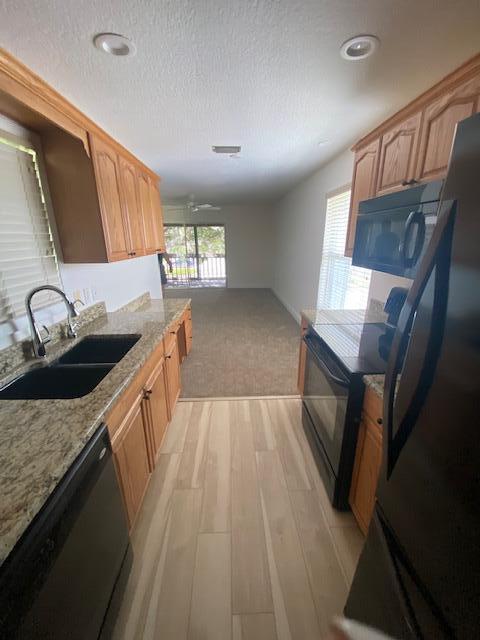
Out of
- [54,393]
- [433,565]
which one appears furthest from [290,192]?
[433,565]

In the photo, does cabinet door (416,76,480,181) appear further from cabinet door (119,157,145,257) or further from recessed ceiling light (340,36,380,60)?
cabinet door (119,157,145,257)

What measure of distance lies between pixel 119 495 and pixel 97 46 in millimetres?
2010

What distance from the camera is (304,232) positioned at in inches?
177

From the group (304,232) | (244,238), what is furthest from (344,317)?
(244,238)

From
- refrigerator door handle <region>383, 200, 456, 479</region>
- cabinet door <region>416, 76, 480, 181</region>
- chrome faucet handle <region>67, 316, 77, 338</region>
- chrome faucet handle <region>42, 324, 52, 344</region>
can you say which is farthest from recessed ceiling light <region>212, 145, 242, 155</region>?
refrigerator door handle <region>383, 200, 456, 479</region>

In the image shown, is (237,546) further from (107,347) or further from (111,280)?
(111,280)

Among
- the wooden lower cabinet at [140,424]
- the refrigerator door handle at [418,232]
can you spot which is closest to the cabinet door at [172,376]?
the wooden lower cabinet at [140,424]

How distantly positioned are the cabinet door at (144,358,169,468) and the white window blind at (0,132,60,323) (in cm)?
87

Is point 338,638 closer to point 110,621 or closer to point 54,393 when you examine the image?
point 110,621

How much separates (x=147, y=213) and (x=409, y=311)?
112 inches

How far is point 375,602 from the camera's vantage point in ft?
2.49

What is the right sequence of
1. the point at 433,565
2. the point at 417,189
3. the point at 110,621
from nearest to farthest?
the point at 433,565, the point at 110,621, the point at 417,189

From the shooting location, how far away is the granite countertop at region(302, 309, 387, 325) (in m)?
1.98

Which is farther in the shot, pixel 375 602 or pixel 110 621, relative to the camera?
pixel 110 621
